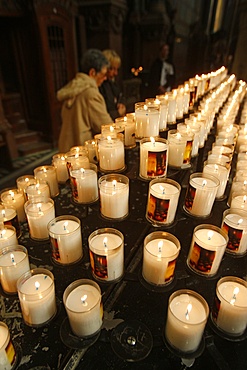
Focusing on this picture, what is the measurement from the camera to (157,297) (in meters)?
1.32

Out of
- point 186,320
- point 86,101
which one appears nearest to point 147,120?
point 186,320

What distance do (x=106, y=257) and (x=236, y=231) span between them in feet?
2.02

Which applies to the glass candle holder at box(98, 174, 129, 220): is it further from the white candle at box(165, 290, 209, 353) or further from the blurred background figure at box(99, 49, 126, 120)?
the blurred background figure at box(99, 49, 126, 120)

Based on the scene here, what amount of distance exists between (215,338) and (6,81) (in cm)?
634

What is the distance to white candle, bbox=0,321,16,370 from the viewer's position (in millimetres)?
893

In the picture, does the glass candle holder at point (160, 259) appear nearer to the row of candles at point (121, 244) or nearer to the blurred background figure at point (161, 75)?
the row of candles at point (121, 244)

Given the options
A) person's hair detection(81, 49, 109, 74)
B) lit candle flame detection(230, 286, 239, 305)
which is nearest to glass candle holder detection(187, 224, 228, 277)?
lit candle flame detection(230, 286, 239, 305)

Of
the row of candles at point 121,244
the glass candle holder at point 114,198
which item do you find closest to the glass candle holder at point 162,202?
the row of candles at point 121,244

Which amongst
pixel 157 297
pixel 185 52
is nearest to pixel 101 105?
pixel 157 297

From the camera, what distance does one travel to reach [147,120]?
1516mm

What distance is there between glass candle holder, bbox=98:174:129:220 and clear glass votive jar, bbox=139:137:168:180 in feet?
0.42

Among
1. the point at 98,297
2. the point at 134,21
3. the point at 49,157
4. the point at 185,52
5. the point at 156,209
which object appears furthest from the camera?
the point at 185,52

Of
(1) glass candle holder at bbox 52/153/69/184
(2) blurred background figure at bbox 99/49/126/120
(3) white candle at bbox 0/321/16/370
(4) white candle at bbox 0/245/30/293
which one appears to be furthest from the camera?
(2) blurred background figure at bbox 99/49/126/120

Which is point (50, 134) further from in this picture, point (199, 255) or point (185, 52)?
point (185, 52)
